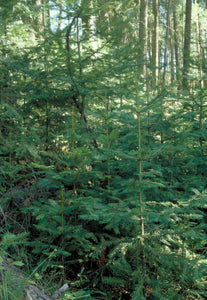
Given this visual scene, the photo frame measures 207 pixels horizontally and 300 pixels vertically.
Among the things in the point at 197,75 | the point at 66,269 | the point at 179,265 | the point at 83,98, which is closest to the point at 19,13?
the point at 83,98

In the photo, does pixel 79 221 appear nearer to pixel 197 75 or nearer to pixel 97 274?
pixel 97 274

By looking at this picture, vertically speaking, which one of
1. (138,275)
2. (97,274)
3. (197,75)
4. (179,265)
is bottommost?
(97,274)

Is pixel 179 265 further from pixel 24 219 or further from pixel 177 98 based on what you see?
pixel 177 98

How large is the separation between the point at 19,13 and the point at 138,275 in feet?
11.9

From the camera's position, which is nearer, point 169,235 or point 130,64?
point 169,235

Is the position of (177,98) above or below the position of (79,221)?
→ above

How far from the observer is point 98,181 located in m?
3.63

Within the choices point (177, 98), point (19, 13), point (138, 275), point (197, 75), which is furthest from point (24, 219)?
point (197, 75)

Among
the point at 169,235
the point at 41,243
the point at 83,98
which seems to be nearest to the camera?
the point at 169,235

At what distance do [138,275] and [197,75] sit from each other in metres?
3.58

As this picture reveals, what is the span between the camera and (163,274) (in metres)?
2.59

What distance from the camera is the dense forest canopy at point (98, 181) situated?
2568mm

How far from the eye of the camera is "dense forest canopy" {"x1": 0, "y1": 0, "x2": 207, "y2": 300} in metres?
2.57

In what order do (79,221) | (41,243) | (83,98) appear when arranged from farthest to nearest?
(83,98)
(79,221)
(41,243)
